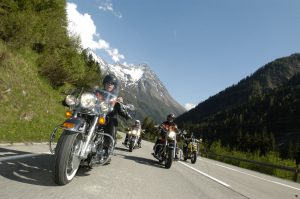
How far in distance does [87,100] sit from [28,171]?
158 cm

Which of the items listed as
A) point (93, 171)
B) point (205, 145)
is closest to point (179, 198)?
point (93, 171)

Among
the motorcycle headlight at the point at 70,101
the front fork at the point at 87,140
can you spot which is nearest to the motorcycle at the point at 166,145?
the front fork at the point at 87,140

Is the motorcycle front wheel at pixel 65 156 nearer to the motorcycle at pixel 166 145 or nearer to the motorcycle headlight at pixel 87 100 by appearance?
the motorcycle headlight at pixel 87 100

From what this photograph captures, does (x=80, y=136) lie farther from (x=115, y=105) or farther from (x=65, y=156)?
(x=115, y=105)

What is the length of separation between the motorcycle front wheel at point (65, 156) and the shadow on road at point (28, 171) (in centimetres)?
22

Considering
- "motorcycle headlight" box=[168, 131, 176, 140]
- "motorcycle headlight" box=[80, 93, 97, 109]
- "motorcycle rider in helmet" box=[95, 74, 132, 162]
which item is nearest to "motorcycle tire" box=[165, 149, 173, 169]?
"motorcycle headlight" box=[168, 131, 176, 140]

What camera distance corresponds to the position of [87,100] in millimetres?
5426

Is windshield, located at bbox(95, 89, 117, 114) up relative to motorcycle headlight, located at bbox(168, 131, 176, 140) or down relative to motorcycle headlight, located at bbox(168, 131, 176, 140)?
up

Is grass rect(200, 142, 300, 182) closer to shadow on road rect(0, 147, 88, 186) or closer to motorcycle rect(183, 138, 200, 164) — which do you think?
motorcycle rect(183, 138, 200, 164)

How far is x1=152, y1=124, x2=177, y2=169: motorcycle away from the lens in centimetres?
1056

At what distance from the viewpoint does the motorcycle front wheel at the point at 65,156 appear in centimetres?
473

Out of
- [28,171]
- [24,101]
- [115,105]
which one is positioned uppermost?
[24,101]

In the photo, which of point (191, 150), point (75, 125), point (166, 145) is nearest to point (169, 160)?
point (166, 145)

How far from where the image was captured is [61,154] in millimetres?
4742
